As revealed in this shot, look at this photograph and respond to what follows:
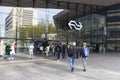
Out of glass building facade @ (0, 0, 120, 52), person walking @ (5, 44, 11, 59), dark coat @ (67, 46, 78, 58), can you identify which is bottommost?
person walking @ (5, 44, 11, 59)

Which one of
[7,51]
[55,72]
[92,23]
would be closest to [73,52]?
[55,72]

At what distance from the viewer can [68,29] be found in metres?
39.9

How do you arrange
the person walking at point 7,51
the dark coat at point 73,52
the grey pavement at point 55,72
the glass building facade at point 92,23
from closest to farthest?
1. the grey pavement at point 55,72
2. the dark coat at point 73,52
3. the person walking at point 7,51
4. the glass building facade at point 92,23

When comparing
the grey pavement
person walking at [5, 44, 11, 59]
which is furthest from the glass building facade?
the grey pavement

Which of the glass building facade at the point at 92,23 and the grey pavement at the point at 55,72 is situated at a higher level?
the glass building facade at the point at 92,23

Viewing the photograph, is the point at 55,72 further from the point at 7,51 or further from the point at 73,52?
the point at 7,51

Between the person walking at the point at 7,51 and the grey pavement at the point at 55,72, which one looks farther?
the person walking at the point at 7,51

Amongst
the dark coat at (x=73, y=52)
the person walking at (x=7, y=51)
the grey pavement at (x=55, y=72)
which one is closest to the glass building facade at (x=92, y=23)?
the person walking at (x=7, y=51)

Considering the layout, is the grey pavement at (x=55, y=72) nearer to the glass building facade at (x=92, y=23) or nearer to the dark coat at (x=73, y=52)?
the dark coat at (x=73, y=52)

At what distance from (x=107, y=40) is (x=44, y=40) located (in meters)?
12.7

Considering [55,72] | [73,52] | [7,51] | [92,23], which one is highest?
[92,23]

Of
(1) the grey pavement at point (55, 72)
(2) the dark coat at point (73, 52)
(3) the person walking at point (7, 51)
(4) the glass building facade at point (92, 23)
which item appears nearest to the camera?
(1) the grey pavement at point (55, 72)

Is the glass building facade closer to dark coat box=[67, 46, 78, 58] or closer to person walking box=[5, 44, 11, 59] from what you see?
person walking box=[5, 44, 11, 59]

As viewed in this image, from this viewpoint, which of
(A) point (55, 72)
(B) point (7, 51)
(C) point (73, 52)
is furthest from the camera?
(B) point (7, 51)
